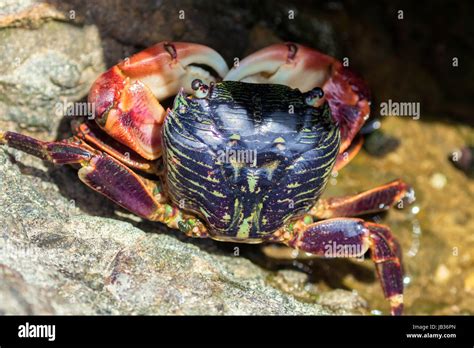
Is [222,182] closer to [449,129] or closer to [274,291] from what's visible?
[274,291]

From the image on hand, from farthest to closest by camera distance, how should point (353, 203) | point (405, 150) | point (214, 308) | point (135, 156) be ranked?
1. point (405, 150)
2. point (353, 203)
3. point (135, 156)
4. point (214, 308)

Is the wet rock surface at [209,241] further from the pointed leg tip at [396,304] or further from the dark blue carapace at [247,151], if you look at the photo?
the dark blue carapace at [247,151]

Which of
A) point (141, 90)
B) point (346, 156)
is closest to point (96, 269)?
point (141, 90)

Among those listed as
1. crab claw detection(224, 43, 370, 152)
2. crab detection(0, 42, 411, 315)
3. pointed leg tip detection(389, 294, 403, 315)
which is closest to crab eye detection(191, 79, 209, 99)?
crab detection(0, 42, 411, 315)

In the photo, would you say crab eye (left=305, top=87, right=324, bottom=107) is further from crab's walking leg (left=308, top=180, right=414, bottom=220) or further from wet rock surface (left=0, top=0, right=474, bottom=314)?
wet rock surface (left=0, top=0, right=474, bottom=314)

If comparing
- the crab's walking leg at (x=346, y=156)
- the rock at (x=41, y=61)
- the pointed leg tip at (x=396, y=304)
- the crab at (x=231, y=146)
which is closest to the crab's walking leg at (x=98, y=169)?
the crab at (x=231, y=146)
